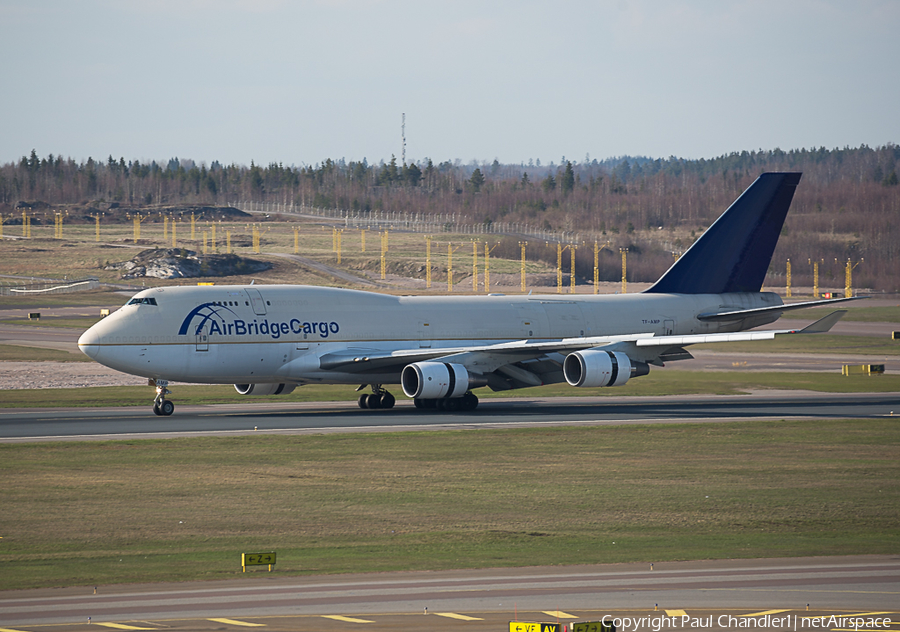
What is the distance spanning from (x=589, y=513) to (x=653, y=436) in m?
13.4

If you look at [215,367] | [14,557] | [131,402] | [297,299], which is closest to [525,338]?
[297,299]

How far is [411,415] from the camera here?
43.5 m

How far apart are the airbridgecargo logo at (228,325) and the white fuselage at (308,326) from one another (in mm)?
39

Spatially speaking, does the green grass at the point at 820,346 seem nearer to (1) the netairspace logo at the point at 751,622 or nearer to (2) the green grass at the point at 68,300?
(1) the netairspace logo at the point at 751,622

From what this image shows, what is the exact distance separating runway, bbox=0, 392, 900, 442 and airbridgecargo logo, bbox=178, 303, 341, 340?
3371mm

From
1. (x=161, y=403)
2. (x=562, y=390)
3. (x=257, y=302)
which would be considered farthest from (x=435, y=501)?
(x=562, y=390)

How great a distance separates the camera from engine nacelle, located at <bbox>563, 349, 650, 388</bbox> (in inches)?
1683

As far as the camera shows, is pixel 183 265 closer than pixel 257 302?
No

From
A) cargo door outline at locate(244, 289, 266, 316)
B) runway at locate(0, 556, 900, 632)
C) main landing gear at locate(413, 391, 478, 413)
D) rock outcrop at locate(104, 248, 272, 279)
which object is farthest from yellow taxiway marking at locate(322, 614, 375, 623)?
rock outcrop at locate(104, 248, 272, 279)

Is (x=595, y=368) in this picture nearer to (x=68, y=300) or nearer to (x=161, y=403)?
(x=161, y=403)

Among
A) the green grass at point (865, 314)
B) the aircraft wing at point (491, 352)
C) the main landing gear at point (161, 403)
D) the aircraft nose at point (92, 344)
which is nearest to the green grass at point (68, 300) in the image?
the green grass at point (865, 314)

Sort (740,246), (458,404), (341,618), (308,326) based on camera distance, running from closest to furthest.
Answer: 1. (341,618)
2. (308,326)
3. (458,404)
4. (740,246)

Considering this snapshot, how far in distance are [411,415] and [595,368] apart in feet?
25.2

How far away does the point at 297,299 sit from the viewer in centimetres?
4447
